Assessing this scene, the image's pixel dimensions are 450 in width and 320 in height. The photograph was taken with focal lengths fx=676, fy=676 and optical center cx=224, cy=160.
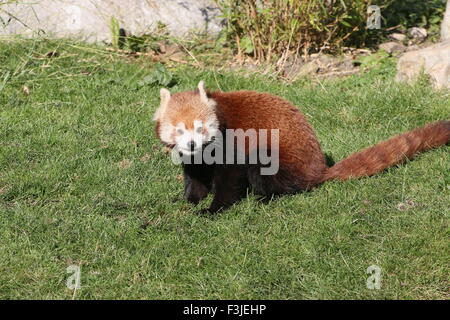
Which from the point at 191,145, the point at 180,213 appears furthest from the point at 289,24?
the point at 180,213

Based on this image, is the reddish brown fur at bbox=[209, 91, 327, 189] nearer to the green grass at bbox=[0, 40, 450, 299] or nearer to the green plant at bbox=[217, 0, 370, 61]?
the green grass at bbox=[0, 40, 450, 299]

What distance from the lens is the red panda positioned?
13.4ft

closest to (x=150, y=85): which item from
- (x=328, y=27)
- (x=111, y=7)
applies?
(x=111, y=7)

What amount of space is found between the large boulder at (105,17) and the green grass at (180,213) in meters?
0.79

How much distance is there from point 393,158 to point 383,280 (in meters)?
1.24

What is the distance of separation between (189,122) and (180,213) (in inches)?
21.8

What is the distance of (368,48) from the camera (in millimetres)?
6770

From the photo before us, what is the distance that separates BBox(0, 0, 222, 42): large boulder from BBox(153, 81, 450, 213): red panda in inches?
103

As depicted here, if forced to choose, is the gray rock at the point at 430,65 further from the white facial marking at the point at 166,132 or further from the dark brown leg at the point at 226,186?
the white facial marking at the point at 166,132

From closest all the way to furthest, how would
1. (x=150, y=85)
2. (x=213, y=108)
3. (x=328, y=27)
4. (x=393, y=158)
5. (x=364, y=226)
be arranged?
(x=364, y=226) → (x=213, y=108) → (x=393, y=158) → (x=150, y=85) → (x=328, y=27)

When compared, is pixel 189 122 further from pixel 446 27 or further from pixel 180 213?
pixel 446 27

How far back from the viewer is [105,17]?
21.8ft

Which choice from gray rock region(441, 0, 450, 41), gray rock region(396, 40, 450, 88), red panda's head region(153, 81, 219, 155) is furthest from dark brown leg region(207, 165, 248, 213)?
gray rock region(441, 0, 450, 41)
